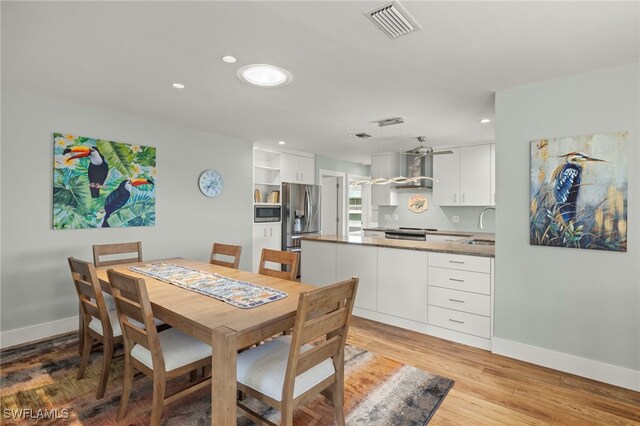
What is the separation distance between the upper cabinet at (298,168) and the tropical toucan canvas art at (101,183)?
91.4 inches

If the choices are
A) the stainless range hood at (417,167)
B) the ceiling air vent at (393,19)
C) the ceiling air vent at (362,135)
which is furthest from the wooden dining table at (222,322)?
the stainless range hood at (417,167)

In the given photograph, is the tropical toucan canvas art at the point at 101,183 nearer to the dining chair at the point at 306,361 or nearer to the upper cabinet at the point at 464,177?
the dining chair at the point at 306,361

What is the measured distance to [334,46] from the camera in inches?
82.3

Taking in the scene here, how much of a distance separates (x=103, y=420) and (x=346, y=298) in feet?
5.45

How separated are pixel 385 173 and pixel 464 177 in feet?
4.46

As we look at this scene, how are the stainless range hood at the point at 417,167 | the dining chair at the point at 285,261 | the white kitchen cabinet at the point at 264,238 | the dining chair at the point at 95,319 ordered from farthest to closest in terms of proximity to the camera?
the stainless range hood at the point at 417,167, the white kitchen cabinet at the point at 264,238, the dining chair at the point at 285,261, the dining chair at the point at 95,319

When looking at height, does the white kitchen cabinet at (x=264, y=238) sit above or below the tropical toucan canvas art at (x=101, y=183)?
below

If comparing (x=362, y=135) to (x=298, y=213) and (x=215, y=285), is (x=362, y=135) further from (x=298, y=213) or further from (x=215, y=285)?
(x=215, y=285)

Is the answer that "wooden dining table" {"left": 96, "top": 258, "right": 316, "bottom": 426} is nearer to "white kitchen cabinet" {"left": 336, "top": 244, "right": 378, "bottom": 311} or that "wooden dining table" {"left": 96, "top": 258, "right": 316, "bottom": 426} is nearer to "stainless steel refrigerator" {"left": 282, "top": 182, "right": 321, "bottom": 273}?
"white kitchen cabinet" {"left": 336, "top": 244, "right": 378, "bottom": 311}

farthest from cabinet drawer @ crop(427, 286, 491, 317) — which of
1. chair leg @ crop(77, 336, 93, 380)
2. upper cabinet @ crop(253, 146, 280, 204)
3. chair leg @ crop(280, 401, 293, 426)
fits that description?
upper cabinet @ crop(253, 146, 280, 204)

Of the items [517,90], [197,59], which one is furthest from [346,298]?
[517,90]

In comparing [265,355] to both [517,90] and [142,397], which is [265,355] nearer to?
[142,397]

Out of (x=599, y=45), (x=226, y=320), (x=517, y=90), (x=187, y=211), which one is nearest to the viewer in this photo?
(x=226, y=320)

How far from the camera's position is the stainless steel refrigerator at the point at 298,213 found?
5.71 metres
